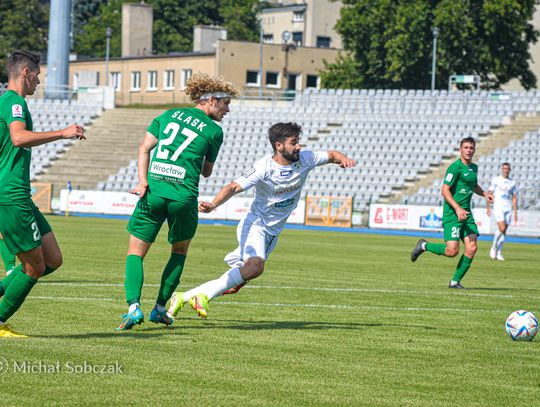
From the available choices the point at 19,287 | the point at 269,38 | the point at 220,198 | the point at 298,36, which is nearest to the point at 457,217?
the point at 220,198

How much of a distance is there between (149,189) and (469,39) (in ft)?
192

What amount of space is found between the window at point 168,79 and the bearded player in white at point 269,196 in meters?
65.3

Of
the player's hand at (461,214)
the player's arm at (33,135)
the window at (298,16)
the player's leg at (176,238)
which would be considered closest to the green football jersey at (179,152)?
the player's leg at (176,238)

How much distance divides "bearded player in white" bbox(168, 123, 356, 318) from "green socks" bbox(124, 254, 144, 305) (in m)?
0.83

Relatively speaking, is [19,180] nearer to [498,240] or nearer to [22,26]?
[498,240]

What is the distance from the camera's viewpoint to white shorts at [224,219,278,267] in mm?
10750

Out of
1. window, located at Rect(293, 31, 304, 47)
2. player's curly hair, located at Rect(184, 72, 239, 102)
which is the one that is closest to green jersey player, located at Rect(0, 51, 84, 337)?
player's curly hair, located at Rect(184, 72, 239, 102)

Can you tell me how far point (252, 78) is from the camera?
247 feet

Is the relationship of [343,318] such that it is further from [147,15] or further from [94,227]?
[147,15]

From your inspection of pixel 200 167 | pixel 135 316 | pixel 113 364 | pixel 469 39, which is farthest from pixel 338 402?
pixel 469 39

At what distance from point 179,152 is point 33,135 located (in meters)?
1.78

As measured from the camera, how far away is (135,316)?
9.38 meters

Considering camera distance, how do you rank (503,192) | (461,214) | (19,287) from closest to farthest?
(19,287) < (461,214) < (503,192)

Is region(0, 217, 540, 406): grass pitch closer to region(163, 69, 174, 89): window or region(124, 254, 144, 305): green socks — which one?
region(124, 254, 144, 305): green socks
